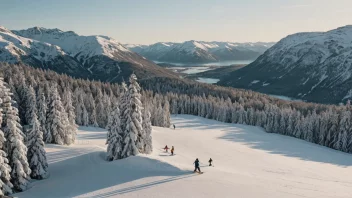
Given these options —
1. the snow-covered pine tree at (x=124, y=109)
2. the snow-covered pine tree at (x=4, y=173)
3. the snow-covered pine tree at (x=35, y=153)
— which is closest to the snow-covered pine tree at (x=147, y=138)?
the snow-covered pine tree at (x=124, y=109)

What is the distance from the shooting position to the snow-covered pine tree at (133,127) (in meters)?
44.0

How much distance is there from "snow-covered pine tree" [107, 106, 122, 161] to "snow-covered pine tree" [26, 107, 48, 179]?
8.89 m

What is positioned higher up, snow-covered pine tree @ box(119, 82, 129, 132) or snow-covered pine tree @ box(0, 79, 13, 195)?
snow-covered pine tree @ box(119, 82, 129, 132)

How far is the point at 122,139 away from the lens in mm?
44969

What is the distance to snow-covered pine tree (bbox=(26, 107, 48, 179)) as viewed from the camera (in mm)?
41719

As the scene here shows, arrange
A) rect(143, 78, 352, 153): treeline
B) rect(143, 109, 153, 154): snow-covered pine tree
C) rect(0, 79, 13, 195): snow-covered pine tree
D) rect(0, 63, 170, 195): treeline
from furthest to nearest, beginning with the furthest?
rect(143, 78, 352, 153): treeline → rect(143, 109, 153, 154): snow-covered pine tree → rect(0, 63, 170, 195): treeline → rect(0, 79, 13, 195): snow-covered pine tree

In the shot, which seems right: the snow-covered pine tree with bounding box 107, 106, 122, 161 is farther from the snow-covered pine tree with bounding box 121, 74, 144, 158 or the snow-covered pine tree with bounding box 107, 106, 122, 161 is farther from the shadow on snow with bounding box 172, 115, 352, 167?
the shadow on snow with bounding box 172, 115, 352, 167

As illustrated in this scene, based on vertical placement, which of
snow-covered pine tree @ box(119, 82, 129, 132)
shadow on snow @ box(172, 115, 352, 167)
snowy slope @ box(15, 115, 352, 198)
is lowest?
shadow on snow @ box(172, 115, 352, 167)

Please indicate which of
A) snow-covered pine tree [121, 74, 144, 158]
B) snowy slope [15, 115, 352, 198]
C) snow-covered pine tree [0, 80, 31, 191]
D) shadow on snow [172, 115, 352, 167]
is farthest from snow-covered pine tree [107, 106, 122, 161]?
shadow on snow [172, 115, 352, 167]

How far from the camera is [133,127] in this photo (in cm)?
4469

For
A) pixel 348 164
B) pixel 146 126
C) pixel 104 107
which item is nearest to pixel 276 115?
pixel 348 164

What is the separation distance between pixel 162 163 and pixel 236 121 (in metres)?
106

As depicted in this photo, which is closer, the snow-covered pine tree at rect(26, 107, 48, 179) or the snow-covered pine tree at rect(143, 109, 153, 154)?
the snow-covered pine tree at rect(26, 107, 48, 179)

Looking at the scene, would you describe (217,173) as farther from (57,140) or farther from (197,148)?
(57,140)
